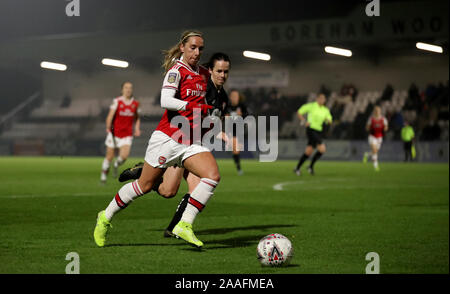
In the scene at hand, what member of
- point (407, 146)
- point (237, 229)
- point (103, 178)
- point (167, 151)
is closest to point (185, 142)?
point (167, 151)

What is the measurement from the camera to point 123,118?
1600cm

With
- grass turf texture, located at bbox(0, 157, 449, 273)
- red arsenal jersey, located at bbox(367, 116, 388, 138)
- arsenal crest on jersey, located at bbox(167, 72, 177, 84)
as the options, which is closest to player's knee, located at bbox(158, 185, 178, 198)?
grass turf texture, located at bbox(0, 157, 449, 273)

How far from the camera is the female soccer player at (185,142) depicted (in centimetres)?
661

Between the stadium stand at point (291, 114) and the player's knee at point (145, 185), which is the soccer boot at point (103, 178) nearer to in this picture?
the player's knee at point (145, 185)

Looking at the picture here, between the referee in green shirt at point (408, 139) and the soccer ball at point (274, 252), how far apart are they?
2670 centimetres

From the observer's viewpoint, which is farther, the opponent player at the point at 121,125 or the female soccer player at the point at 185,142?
the opponent player at the point at 121,125

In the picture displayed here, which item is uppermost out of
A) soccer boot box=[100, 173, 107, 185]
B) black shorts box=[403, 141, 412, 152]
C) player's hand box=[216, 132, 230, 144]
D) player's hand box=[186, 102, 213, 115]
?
black shorts box=[403, 141, 412, 152]

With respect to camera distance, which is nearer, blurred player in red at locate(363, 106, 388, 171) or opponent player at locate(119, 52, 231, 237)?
opponent player at locate(119, 52, 231, 237)

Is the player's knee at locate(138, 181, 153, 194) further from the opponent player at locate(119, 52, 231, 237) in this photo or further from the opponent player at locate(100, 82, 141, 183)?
the opponent player at locate(100, 82, 141, 183)

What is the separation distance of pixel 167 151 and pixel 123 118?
31.3 feet

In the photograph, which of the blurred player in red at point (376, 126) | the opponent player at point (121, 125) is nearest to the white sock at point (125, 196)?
the opponent player at point (121, 125)

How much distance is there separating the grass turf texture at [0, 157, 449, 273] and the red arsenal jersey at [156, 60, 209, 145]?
42.7 inches

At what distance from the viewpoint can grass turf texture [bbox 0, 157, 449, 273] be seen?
6.00m

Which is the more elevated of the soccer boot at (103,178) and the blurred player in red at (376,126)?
the blurred player in red at (376,126)
